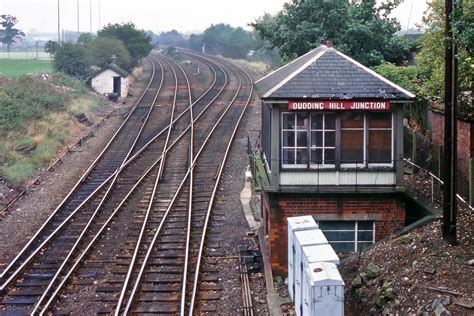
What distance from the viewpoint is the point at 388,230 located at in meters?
13.7

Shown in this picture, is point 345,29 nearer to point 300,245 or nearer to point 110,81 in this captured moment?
point 300,245

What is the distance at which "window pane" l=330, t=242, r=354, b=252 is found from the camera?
1373cm

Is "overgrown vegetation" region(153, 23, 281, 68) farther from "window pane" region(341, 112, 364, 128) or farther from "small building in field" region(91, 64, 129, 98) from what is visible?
"window pane" region(341, 112, 364, 128)

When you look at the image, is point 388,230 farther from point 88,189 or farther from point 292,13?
point 292,13

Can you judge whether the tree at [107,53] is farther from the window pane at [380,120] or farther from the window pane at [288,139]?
the window pane at [380,120]

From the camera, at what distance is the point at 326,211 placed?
13625 millimetres

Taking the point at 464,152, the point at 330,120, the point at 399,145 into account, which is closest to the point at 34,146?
the point at 330,120

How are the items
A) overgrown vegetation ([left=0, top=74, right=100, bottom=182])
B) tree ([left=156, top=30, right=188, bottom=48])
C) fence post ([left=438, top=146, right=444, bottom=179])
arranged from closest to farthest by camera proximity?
fence post ([left=438, top=146, right=444, bottom=179])
overgrown vegetation ([left=0, top=74, right=100, bottom=182])
tree ([left=156, top=30, right=188, bottom=48])

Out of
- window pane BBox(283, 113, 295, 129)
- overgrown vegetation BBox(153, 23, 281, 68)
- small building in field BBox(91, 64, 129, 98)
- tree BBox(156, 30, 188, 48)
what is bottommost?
window pane BBox(283, 113, 295, 129)

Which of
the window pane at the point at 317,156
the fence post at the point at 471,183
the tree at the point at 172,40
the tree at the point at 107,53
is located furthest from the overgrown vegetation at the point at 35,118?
the tree at the point at 172,40

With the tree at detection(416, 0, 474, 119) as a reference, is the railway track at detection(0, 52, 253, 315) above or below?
below

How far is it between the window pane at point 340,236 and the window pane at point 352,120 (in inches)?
86.7

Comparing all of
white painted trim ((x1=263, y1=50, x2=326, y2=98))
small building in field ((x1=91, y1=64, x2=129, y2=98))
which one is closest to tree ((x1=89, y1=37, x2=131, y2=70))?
small building in field ((x1=91, y1=64, x2=129, y2=98))

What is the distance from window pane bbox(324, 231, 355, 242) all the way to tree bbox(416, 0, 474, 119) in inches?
136
